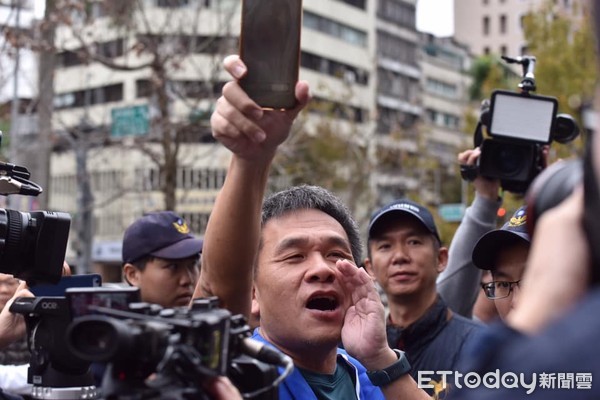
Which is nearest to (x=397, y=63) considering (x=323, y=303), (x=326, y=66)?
(x=326, y=66)

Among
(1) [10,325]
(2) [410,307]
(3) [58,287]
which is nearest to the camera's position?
(3) [58,287]

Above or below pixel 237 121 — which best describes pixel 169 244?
below

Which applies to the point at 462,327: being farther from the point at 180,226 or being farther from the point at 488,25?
the point at 488,25

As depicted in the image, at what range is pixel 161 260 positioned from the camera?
215 inches

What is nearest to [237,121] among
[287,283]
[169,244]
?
[287,283]

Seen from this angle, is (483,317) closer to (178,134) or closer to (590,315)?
(590,315)

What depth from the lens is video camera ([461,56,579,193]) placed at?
4719mm

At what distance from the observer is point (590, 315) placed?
46.6 inches

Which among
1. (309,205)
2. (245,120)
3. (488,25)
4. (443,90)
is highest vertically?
(488,25)

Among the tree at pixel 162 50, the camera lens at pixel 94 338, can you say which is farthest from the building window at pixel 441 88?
the camera lens at pixel 94 338

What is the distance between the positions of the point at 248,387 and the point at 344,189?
94.2 feet

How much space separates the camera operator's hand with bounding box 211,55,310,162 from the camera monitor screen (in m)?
2.46

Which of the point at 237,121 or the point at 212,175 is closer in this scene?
the point at 237,121

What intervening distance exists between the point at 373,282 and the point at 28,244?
3.31 feet
